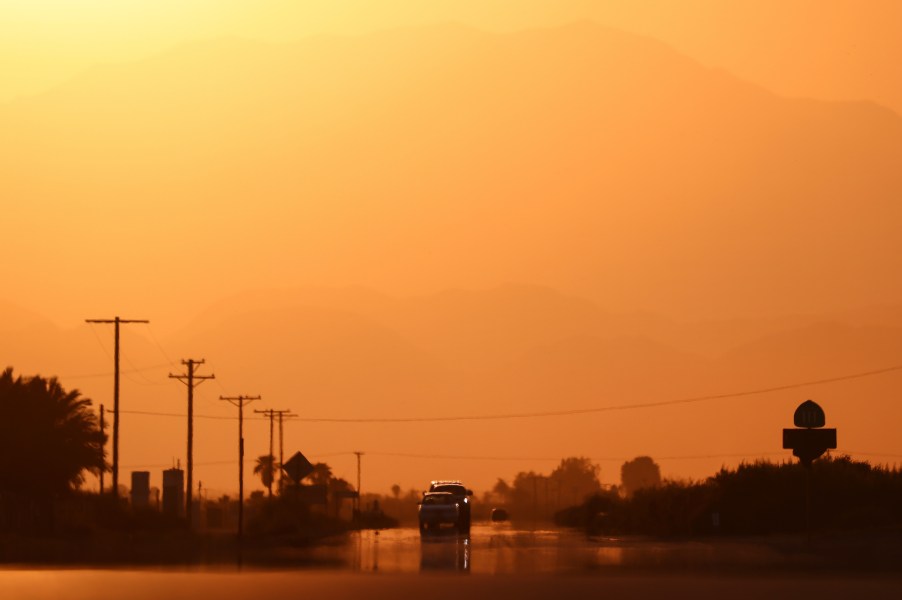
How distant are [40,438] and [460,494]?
19642 mm

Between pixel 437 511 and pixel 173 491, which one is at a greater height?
pixel 173 491

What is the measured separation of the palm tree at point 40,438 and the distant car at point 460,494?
1695 centimetres

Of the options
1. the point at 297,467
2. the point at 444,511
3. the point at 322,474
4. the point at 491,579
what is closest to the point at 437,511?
the point at 444,511

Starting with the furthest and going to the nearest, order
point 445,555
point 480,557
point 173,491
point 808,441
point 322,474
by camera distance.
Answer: point 322,474 < point 173,491 < point 808,441 < point 445,555 < point 480,557

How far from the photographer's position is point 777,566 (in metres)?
33.5

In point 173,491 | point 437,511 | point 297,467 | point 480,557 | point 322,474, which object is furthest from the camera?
point 322,474

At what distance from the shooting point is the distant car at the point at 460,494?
223 ft

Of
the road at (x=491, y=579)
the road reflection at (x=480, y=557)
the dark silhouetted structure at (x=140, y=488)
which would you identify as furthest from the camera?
the dark silhouetted structure at (x=140, y=488)

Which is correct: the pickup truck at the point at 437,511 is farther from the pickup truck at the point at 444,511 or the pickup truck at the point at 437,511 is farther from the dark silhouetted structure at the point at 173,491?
the dark silhouetted structure at the point at 173,491

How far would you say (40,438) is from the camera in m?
73.9

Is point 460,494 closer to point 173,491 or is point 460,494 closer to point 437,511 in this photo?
point 437,511

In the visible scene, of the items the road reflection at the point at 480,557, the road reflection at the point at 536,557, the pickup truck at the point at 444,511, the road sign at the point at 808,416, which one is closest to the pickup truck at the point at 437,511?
the pickup truck at the point at 444,511

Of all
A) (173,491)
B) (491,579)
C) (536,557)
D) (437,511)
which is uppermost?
(173,491)

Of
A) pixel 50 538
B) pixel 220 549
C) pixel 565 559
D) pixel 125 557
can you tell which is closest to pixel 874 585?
pixel 565 559
